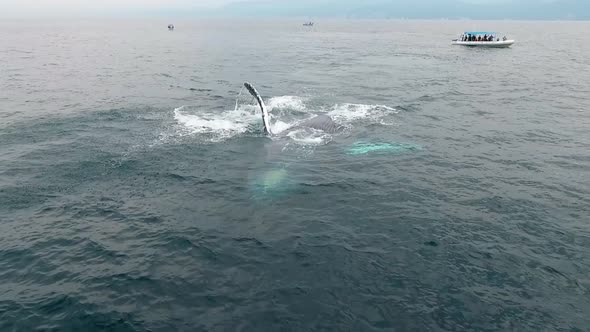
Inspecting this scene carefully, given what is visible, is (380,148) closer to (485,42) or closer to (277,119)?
(277,119)

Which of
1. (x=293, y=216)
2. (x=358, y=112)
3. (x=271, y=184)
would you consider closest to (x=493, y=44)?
(x=358, y=112)

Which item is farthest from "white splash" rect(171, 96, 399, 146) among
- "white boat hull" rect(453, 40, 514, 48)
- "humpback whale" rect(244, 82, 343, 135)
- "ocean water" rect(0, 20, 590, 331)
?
"white boat hull" rect(453, 40, 514, 48)

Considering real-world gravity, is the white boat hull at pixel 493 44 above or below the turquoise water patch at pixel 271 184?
above

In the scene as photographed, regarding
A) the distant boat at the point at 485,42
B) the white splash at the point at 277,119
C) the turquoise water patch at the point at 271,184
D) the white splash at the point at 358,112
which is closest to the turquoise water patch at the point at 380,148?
the white splash at the point at 277,119

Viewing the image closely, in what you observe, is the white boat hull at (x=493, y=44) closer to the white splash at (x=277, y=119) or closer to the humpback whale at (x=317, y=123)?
the white splash at (x=277, y=119)

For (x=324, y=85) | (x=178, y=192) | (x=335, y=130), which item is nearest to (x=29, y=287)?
(x=178, y=192)
